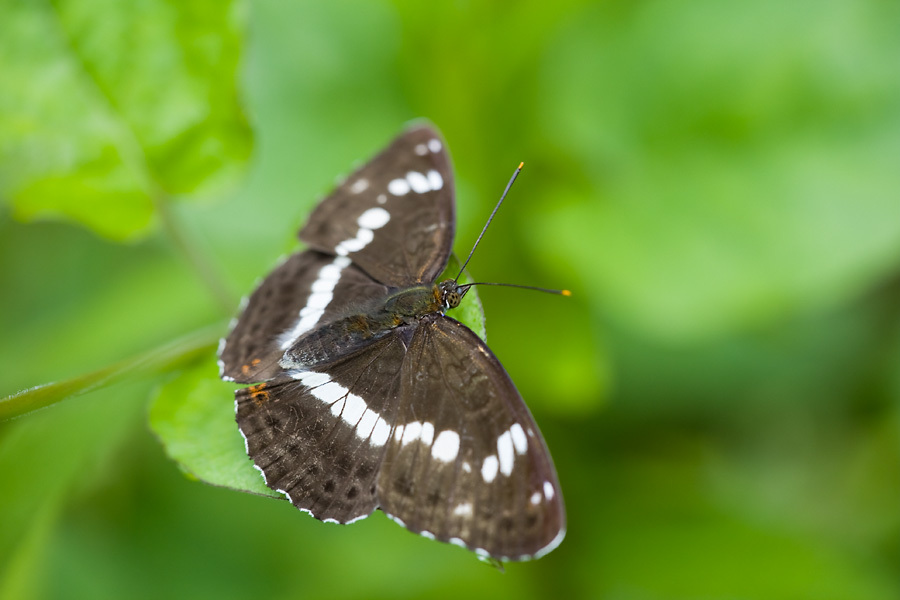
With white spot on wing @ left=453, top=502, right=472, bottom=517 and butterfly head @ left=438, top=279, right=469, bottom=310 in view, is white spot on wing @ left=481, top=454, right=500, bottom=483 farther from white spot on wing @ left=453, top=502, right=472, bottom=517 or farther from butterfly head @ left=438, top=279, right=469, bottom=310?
butterfly head @ left=438, top=279, right=469, bottom=310

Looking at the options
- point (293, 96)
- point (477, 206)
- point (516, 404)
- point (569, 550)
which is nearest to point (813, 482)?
point (569, 550)

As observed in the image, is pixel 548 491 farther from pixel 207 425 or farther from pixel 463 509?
pixel 207 425

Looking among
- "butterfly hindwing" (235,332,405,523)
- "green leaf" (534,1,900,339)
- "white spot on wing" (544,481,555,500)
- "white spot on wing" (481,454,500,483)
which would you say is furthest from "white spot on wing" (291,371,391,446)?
"green leaf" (534,1,900,339)

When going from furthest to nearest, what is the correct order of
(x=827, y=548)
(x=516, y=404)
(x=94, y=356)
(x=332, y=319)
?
(x=827, y=548) → (x=94, y=356) → (x=332, y=319) → (x=516, y=404)

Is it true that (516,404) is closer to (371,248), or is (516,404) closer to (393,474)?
(393,474)

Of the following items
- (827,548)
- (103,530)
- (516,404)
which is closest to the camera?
(516,404)

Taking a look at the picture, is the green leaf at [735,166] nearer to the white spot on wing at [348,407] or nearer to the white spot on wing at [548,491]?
the white spot on wing at [348,407]

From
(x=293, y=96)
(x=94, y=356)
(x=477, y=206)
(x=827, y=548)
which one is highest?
(x=293, y=96)
